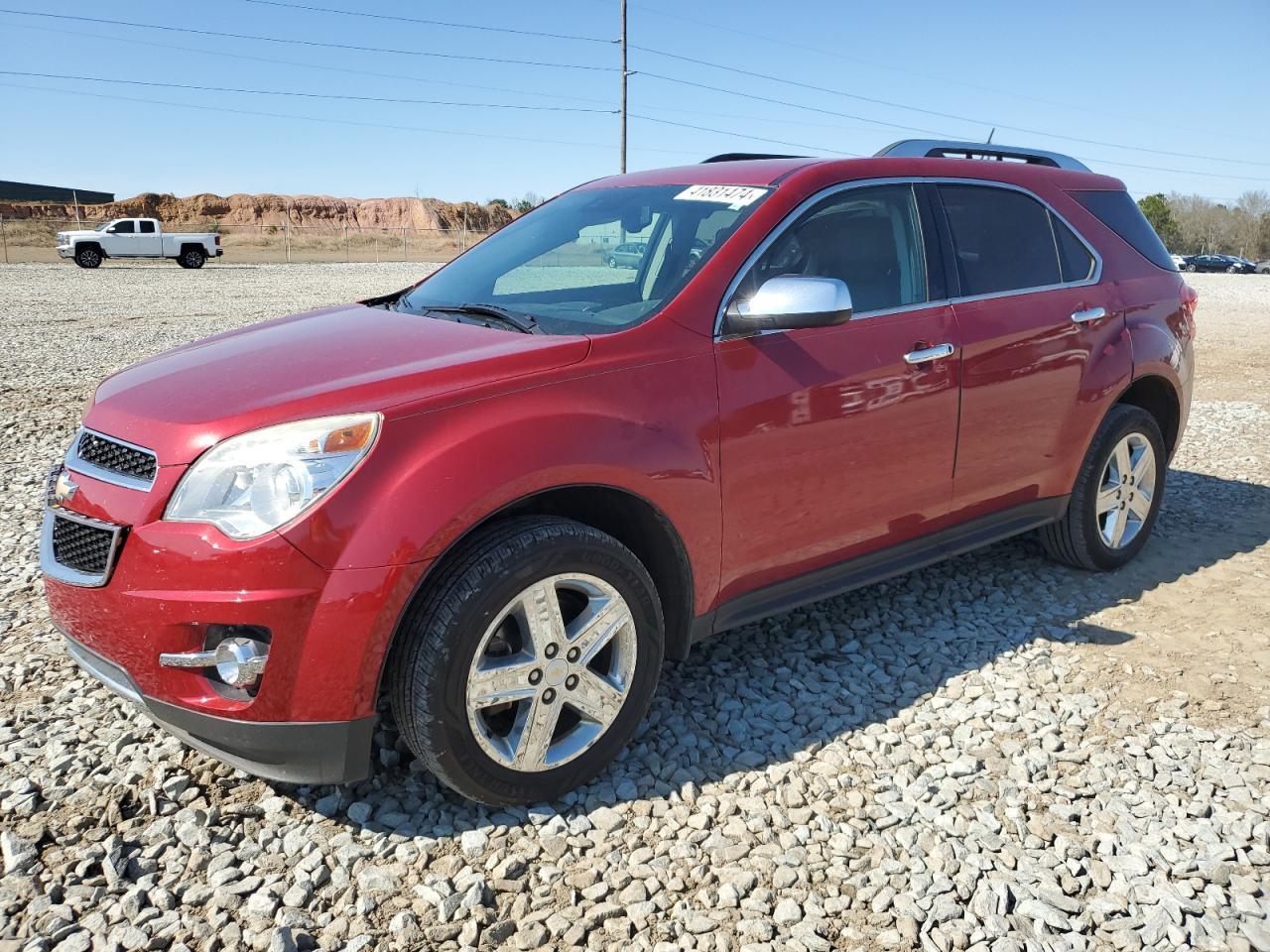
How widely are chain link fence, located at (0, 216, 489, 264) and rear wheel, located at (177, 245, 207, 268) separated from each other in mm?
4445

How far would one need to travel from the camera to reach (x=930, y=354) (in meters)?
3.58

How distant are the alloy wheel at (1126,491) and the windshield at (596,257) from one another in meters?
2.44

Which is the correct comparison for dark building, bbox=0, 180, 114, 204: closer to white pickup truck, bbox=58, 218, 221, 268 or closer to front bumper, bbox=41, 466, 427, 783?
white pickup truck, bbox=58, 218, 221, 268

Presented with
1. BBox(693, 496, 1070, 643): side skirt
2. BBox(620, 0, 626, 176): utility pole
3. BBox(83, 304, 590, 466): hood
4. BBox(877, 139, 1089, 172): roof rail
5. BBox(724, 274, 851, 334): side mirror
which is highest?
BBox(620, 0, 626, 176): utility pole

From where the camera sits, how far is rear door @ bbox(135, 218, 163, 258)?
1278 inches

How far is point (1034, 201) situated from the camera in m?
4.31

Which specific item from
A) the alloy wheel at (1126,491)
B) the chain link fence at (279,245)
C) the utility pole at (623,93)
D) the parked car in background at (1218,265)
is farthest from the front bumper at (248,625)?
the parked car in background at (1218,265)

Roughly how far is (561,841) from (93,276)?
28.1 meters

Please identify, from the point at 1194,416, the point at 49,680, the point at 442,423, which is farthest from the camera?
the point at 1194,416

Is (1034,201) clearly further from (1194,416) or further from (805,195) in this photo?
(1194,416)

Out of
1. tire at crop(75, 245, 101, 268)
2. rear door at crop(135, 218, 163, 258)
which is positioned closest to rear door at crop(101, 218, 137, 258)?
rear door at crop(135, 218, 163, 258)

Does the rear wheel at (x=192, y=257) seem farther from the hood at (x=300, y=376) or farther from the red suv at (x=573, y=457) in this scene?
the hood at (x=300, y=376)

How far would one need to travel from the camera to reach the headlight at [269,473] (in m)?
2.36

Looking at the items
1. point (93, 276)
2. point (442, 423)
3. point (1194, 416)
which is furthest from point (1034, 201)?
point (93, 276)
